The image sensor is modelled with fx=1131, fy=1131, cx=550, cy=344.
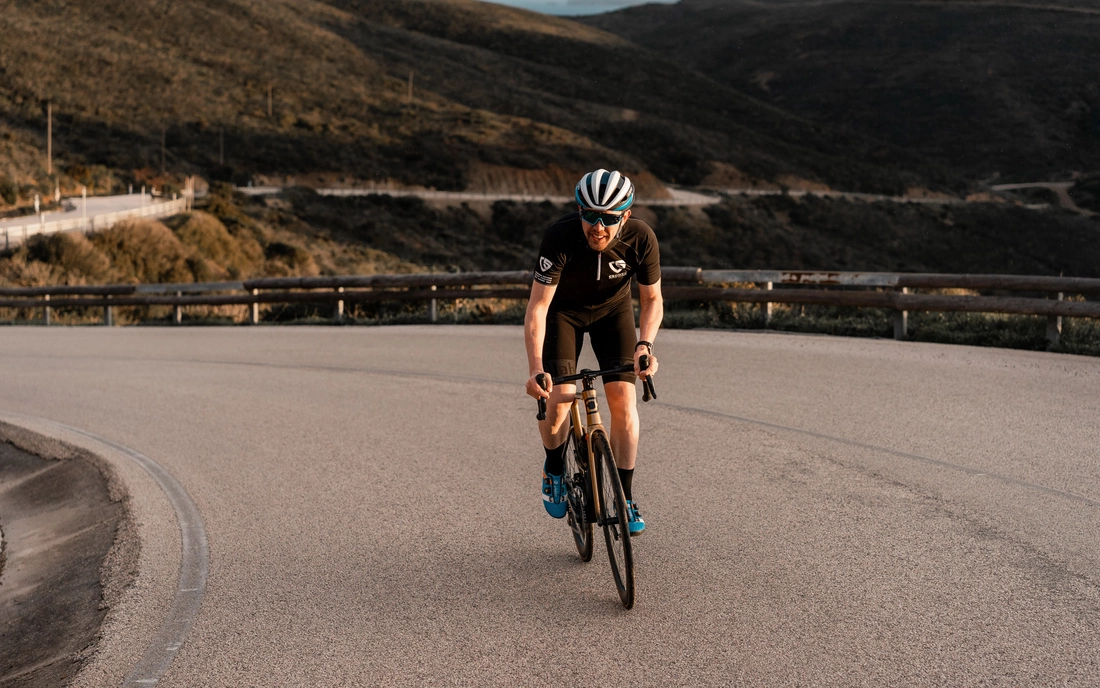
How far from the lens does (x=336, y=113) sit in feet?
302

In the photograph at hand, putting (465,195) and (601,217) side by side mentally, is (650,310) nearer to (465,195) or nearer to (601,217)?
(601,217)

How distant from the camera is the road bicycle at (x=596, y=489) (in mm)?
4945

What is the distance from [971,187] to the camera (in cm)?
10912

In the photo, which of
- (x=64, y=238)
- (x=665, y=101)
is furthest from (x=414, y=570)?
(x=665, y=101)

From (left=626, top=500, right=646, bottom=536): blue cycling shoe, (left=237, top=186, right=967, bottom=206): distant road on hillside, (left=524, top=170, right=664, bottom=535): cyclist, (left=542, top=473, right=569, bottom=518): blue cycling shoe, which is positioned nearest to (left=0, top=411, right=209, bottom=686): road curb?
(left=542, top=473, right=569, bottom=518): blue cycling shoe

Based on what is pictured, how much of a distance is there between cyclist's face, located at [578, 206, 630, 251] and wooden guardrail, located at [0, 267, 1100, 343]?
9.80 m

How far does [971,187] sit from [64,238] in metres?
92.9

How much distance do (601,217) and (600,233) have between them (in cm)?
9

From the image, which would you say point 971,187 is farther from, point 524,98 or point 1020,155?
point 524,98

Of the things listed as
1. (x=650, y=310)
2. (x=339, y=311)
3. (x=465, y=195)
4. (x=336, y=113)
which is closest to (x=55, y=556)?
(x=650, y=310)

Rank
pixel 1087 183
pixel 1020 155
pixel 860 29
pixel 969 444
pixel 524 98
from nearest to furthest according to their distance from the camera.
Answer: pixel 969 444 < pixel 1087 183 < pixel 524 98 < pixel 1020 155 < pixel 860 29

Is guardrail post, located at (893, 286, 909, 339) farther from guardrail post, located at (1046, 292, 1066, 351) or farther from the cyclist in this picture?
the cyclist

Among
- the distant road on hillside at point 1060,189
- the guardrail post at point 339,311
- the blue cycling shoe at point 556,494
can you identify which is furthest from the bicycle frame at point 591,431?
the distant road on hillside at point 1060,189

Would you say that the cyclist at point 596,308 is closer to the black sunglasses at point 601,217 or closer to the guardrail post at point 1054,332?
the black sunglasses at point 601,217
